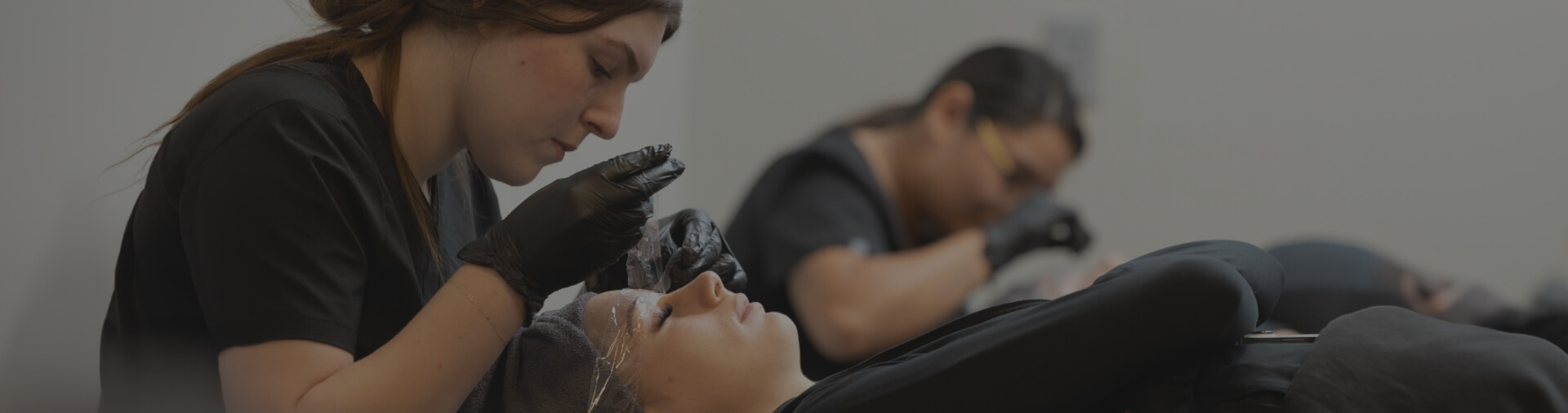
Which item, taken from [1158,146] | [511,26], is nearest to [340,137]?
[511,26]

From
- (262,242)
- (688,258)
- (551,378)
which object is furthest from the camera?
(688,258)

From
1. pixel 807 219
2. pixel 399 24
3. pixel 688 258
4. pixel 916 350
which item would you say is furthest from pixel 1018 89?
pixel 399 24

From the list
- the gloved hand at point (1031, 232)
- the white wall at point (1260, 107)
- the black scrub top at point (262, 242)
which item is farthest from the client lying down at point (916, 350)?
the white wall at point (1260, 107)

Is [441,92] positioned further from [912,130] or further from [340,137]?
[912,130]

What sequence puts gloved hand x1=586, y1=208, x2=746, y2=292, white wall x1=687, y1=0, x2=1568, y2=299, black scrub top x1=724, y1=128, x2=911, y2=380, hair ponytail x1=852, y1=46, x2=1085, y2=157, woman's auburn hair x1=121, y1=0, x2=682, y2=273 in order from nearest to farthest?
woman's auburn hair x1=121, y1=0, x2=682, y2=273
gloved hand x1=586, y1=208, x2=746, y2=292
black scrub top x1=724, y1=128, x2=911, y2=380
hair ponytail x1=852, y1=46, x2=1085, y2=157
white wall x1=687, y1=0, x2=1568, y2=299

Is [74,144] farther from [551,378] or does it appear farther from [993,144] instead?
[993,144]

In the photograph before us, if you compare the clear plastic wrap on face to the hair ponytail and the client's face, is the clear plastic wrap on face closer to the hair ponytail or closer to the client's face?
the client's face

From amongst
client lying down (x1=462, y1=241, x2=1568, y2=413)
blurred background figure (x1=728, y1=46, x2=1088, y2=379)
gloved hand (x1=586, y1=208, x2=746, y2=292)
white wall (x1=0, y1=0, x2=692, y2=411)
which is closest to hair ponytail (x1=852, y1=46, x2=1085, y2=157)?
blurred background figure (x1=728, y1=46, x2=1088, y2=379)

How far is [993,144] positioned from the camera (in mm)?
1977

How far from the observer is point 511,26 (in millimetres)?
938

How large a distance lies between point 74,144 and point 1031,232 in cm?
151

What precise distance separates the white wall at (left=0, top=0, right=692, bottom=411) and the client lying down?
43 centimetres

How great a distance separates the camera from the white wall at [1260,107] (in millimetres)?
2668

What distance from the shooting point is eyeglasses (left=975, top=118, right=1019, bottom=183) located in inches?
77.5
